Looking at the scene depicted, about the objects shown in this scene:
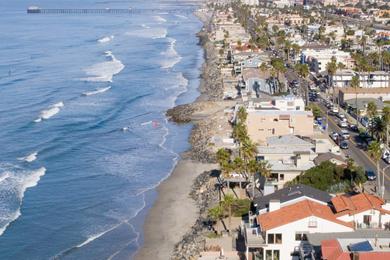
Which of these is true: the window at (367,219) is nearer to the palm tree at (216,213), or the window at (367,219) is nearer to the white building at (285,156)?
the palm tree at (216,213)

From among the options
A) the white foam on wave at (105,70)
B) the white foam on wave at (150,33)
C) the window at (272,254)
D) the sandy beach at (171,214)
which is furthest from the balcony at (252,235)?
the white foam on wave at (150,33)

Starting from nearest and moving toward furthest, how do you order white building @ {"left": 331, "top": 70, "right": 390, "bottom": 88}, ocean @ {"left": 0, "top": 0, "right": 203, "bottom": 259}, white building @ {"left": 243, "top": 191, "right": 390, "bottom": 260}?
white building @ {"left": 243, "top": 191, "right": 390, "bottom": 260}, ocean @ {"left": 0, "top": 0, "right": 203, "bottom": 259}, white building @ {"left": 331, "top": 70, "right": 390, "bottom": 88}

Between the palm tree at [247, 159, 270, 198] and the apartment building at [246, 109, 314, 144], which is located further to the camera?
the apartment building at [246, 109, 314, 144]

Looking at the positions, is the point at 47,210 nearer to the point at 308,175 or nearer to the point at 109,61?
the point at 308,175

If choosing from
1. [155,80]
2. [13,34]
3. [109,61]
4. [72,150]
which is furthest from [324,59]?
[13,34]

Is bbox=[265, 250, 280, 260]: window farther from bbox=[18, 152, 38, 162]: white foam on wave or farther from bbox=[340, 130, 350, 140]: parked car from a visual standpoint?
bbox=[18, 152, 38, 162]: white foam on wave

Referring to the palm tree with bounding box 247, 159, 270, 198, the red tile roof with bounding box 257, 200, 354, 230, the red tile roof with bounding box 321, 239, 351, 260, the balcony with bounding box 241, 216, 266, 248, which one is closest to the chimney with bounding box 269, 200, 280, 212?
the red tile roof with bounding box 257, 200, 354, 230

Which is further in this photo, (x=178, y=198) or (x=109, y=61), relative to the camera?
(x=109, y=61)
